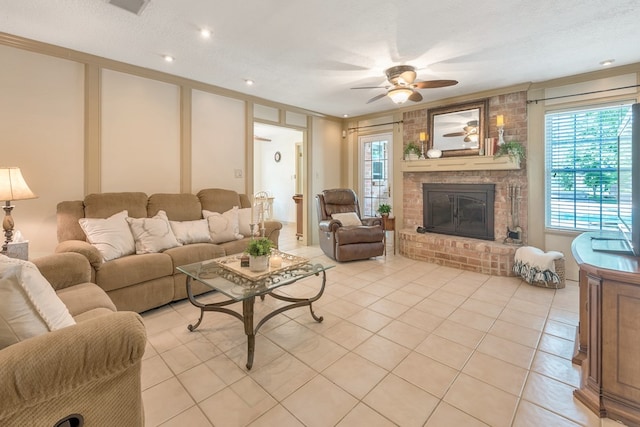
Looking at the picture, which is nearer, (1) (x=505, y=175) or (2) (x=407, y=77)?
(2) (x=407, y=77)

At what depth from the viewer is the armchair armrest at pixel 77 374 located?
2.85 feet

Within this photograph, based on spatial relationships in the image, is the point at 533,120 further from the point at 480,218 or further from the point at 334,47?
the point at 334,47

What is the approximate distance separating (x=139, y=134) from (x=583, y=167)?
18.0 ft

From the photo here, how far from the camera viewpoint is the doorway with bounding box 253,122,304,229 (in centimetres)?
793

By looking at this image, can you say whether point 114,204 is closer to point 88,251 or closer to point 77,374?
point 88,251

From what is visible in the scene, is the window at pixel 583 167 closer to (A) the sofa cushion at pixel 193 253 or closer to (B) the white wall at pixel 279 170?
(A) the sofa cushion at pixel 193 253

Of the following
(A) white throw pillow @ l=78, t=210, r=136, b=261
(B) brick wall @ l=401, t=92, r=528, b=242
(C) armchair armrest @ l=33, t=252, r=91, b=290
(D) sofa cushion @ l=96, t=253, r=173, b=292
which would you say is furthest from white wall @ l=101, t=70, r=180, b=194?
(B) brick wall @ l=401, t=92, r=528, b=242

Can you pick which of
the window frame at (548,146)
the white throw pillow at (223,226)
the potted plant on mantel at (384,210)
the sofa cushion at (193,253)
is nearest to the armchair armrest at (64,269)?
the sofa cushion at (193,253)

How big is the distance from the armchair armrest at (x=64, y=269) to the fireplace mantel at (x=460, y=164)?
4.49 metres

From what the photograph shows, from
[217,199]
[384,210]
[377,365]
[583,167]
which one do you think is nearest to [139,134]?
[217,199]

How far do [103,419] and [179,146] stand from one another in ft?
11.1

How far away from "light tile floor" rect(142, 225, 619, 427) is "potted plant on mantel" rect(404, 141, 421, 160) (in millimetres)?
2585

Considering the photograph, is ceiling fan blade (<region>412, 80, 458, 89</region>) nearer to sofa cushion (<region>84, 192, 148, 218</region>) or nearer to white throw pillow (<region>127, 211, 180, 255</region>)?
white throw pillow (<region>127, 211, 180, 255</region>)

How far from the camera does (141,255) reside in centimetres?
276
